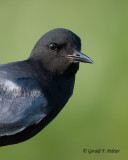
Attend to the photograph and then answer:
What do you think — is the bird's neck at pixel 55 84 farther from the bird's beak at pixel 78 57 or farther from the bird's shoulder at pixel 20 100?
the bird's beak at pixel 78 57

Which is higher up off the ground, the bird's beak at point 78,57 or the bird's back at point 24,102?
the bird's beak at point 78,57

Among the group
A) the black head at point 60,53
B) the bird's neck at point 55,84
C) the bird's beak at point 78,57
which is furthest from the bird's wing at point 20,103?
the bird's beak at point 78,57

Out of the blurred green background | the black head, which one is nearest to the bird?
the black head

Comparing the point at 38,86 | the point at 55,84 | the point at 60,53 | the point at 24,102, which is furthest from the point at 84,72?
the point at 24,102

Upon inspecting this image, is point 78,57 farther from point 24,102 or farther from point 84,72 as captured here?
point 84,72

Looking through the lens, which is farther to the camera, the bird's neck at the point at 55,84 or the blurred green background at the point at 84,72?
the blurred green background at the point at 84,72

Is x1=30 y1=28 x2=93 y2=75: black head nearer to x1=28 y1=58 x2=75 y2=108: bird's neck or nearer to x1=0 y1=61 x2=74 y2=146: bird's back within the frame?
x1=28 y1=58 x2=75 y2=108: bird's neck

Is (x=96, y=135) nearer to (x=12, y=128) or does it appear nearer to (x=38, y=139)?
(x=38, y=139)
